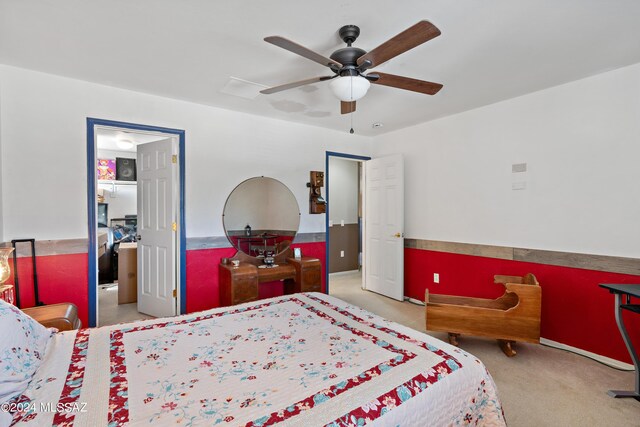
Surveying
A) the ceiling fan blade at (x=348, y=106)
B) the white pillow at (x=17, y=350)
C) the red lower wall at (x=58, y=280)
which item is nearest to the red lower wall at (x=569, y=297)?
the ceiling fan blade at (x=348, y=106)

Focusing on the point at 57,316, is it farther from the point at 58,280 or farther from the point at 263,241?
the point at 263,241

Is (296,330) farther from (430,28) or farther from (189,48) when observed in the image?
(189,48)

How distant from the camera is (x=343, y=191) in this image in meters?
5.80

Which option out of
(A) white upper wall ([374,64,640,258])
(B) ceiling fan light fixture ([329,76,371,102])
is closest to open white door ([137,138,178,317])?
(B) ceiling fan light fixture ([329,76,371,102])

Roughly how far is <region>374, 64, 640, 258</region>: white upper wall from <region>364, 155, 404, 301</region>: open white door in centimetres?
34

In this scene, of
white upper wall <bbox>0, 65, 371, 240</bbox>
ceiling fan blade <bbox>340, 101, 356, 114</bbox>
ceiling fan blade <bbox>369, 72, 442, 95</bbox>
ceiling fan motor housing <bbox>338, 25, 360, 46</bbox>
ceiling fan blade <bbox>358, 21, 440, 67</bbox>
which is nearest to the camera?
ceiling fan blade <bbox>358, 21, 440, 67</bbox>

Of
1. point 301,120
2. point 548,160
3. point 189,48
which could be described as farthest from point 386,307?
point 189,48

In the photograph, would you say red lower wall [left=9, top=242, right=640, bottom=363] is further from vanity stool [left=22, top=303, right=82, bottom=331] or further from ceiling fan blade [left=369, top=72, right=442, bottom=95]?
ceiling fan blade [left=369, top=72, right=442, bottom=95]

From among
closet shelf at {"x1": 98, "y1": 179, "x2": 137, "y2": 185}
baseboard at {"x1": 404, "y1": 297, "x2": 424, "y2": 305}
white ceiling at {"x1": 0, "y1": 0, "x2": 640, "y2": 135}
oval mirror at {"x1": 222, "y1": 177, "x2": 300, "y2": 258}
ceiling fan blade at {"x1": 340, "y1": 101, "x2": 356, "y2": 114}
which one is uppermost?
white ceiling at {"x1": 0, "y1": 0, "x2": 640, "y2": 135}

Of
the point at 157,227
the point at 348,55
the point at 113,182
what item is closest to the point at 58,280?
the point at 157,227

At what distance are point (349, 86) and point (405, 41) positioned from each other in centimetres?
43

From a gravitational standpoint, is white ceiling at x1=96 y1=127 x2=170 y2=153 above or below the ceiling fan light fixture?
above

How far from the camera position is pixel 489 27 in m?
1.90

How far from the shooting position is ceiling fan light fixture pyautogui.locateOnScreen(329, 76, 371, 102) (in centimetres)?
188
